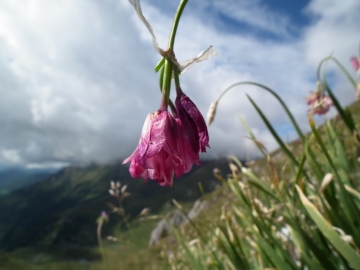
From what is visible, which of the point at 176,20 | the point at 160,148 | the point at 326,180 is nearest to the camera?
the point at 176,20

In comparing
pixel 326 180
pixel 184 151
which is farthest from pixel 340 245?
pixel 184 151

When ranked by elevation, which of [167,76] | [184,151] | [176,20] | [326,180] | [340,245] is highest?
[176,20]

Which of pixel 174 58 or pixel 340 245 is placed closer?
pixel 174 58

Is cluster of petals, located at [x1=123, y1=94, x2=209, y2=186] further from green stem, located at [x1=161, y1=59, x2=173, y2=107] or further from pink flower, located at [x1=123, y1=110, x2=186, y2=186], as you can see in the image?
green stem, located at [x1=161, y1=59, x2=173, y2=107]

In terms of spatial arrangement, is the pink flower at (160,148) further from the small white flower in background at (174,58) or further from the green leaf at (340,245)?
the green leaf at (340,245)

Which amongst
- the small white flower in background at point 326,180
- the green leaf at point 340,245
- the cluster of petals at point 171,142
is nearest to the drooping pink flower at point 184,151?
the cluster of petals at point 171,142

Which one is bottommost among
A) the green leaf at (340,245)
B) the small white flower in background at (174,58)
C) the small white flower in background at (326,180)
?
the green leaf at (340,245)

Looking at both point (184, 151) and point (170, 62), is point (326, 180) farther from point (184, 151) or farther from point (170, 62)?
point (170, 62)
